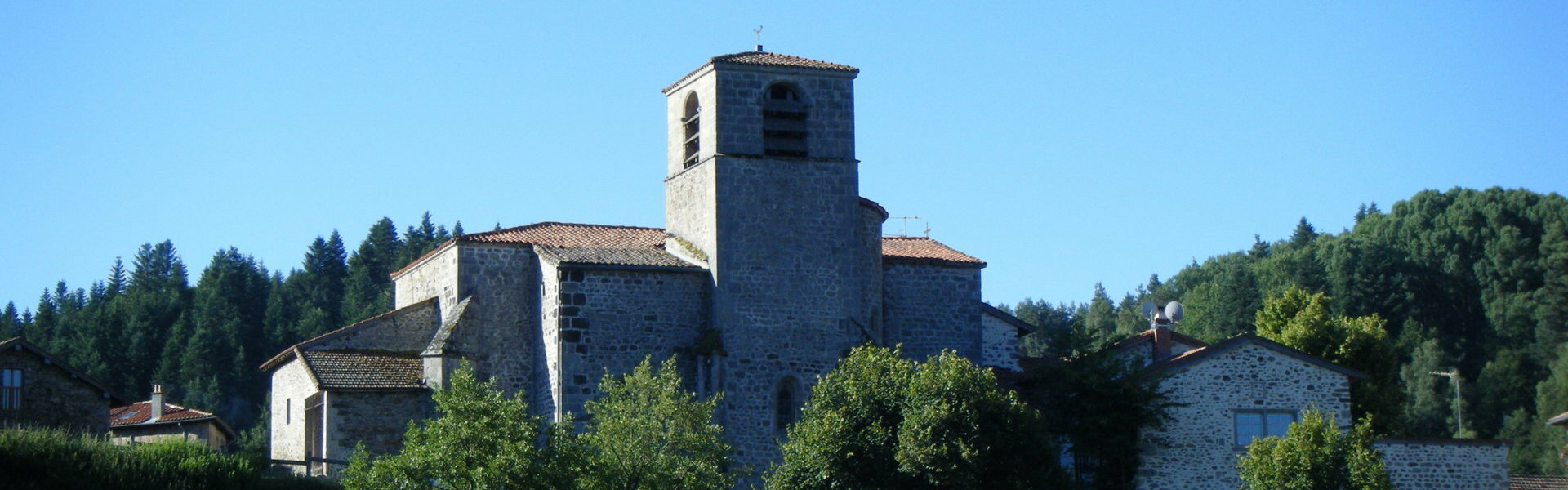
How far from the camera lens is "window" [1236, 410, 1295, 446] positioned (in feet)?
129

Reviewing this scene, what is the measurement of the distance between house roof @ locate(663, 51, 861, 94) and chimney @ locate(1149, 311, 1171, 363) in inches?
347

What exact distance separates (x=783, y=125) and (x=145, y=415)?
69.3 ft

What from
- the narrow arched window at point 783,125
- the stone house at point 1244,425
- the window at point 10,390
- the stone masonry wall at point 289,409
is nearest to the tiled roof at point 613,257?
the narrow arched window at point 783,125

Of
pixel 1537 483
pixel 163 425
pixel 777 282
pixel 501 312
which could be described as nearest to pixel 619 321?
pixel 501 312

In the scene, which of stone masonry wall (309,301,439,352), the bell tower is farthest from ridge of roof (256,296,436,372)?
the bell tower

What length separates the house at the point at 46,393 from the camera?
40344mm

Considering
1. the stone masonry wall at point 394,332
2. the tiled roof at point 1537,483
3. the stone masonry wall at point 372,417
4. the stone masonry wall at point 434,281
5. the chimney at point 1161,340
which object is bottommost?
the tiled roof at point 1537,483

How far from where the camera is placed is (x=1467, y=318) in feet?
281

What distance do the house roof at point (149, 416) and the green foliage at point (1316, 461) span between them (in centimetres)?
2722

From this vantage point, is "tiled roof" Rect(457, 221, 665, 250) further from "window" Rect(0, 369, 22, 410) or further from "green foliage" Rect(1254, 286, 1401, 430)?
"green foliage" Rect(1254, 286, 1401, 430)

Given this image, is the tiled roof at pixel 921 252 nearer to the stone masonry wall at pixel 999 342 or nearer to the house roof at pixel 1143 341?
the stone masonry wall at pixel 999 342

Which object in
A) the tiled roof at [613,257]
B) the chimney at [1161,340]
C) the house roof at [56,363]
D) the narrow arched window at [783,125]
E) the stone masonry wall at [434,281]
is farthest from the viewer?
the chimney at [1161,340]

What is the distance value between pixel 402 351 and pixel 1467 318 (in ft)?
189

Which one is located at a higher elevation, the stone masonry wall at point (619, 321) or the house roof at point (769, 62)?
the house roof at point (769, 62)
